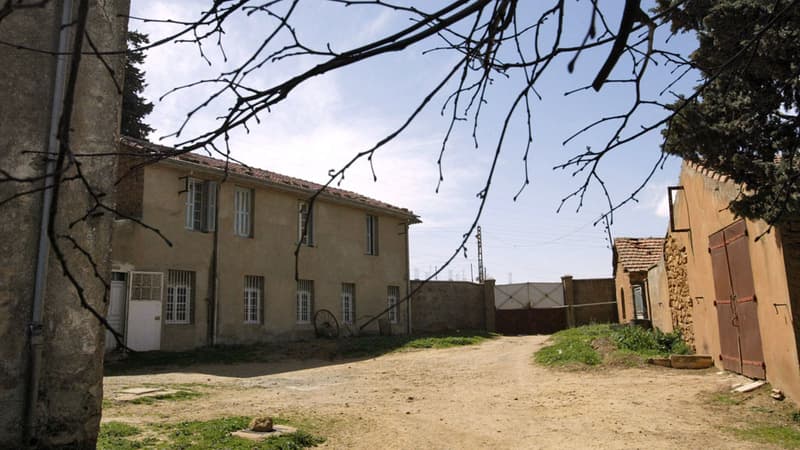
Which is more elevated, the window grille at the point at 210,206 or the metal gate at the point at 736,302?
the window grille at the point at 210,206

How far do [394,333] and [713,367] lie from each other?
14376 mm

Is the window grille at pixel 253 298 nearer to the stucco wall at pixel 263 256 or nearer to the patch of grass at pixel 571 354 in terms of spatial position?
the stucco wall at pixel 263 256

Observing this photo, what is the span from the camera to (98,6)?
18.1ft

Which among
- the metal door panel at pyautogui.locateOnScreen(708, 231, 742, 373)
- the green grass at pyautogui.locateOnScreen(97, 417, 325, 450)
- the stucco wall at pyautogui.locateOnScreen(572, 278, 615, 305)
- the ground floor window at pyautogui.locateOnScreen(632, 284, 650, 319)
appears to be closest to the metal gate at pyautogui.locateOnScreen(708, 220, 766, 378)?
the metal door panel at pyautogui.locateOnScreen(708, 231, 742, 373)

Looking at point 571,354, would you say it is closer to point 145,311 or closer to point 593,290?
point 145,311

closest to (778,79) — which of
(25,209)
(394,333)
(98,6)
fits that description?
(98,6)

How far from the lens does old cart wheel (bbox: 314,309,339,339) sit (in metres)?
20.8

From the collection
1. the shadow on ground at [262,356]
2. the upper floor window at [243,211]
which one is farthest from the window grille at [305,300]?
the upper floor window at [243,211]

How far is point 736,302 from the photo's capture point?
32.7ft

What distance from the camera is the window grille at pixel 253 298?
742 inches

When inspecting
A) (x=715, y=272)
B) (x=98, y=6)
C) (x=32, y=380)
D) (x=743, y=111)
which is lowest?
(x=32, y=380)

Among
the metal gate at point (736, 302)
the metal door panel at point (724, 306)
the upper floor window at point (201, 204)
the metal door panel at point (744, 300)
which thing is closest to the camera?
the metal door panel at point (744, 300)

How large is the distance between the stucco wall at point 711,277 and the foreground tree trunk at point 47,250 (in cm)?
595

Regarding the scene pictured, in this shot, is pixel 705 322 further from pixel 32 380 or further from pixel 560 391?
pixel 32 380
